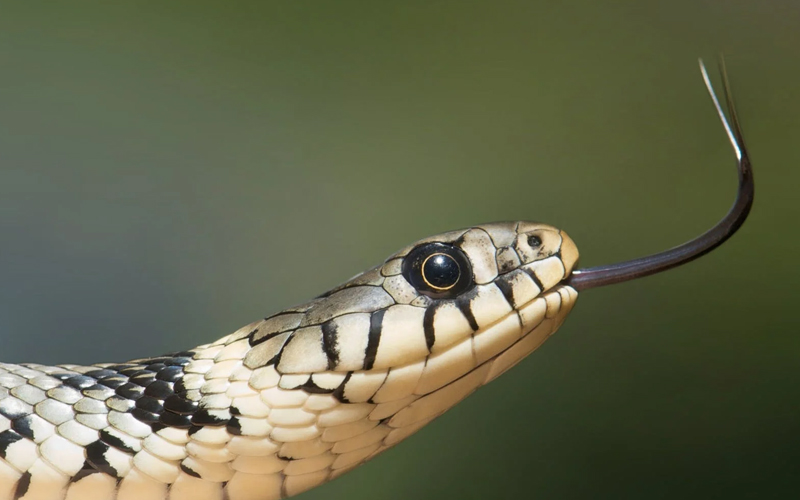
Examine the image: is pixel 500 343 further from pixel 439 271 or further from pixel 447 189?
pixel 447 189

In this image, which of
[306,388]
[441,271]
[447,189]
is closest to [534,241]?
[441,271]

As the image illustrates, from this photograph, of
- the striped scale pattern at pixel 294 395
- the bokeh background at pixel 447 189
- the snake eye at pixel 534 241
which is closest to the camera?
the striped scale pattern at pixel 294 395

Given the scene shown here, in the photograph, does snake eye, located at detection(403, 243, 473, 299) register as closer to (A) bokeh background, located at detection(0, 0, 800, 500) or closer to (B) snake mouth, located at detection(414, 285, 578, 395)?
(B) snake mouth, located at detection(414, 285, 578, 395)

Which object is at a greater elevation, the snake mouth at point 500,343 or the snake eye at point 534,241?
the snake eye at point 534,241

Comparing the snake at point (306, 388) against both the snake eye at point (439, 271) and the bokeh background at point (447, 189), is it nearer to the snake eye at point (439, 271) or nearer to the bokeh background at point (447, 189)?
the snake eye at point (439, 271)

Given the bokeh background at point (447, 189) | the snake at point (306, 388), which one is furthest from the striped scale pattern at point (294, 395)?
the bokeh background at point (447, 189)

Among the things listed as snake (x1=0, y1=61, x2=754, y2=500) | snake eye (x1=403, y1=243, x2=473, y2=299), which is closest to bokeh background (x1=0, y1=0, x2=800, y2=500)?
snake (x1=0, y1=61, x2=754, y2=500)

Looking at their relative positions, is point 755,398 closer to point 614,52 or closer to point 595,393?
point 595,393
